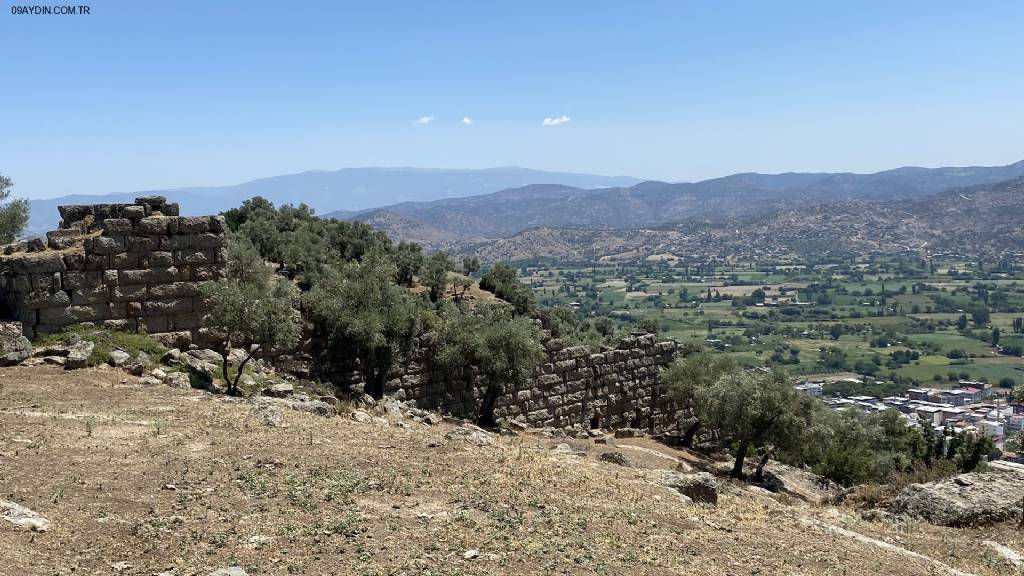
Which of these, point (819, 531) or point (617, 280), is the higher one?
point (819, 531)

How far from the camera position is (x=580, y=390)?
947 inches

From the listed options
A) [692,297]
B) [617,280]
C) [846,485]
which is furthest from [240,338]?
[617,280]

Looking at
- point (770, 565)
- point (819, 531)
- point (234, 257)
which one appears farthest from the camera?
point (234, 257)

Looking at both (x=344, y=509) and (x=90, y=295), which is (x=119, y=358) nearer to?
(x=90, y=295)

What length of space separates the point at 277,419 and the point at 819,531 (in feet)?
28.6

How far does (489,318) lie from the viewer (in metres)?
21.4

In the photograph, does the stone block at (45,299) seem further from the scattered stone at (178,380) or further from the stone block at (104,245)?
the scattered stone at (178,380)

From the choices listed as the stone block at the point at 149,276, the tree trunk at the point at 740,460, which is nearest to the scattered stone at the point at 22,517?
the stone block at the point at 149,276

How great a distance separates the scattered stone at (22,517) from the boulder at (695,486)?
8.65 meters

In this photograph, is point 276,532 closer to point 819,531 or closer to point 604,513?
point 604,513

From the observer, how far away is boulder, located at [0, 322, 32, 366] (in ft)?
47.7

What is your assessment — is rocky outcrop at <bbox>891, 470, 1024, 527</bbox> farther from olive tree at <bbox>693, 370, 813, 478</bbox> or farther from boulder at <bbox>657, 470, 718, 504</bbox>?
olive tree at <bbox>693, 370, 813, 478</bbox>

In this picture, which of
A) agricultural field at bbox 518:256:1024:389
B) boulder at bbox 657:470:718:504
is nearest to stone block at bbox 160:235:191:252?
boulder at bbox 657:470:718:504

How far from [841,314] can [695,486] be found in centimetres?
13383
